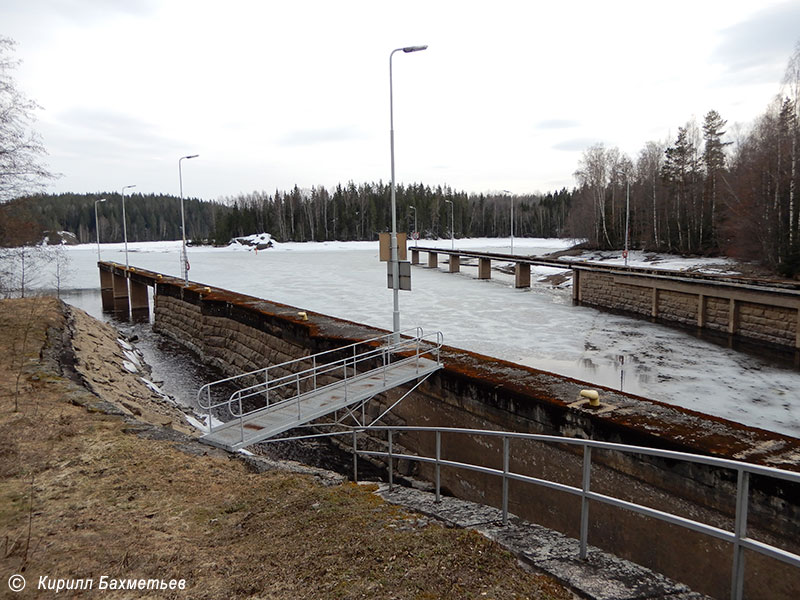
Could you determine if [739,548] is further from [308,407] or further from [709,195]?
[709,195]

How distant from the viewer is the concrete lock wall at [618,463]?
609 centimetres

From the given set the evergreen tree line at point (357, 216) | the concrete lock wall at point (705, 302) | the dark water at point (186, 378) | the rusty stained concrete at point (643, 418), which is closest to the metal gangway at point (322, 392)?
the rusty stained concrete at point (643, 418)

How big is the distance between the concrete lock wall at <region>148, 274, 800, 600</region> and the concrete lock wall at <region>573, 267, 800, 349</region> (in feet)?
53.2

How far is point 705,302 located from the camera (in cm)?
2500

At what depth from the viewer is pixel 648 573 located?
14.1 ft

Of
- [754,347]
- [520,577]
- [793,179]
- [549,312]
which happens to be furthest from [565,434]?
[793,179]

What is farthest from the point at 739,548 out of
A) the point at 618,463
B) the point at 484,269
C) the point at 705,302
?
the point at 484,269

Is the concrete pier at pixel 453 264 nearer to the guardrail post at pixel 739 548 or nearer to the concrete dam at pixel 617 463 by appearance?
the concrete dam at pixel 617 463

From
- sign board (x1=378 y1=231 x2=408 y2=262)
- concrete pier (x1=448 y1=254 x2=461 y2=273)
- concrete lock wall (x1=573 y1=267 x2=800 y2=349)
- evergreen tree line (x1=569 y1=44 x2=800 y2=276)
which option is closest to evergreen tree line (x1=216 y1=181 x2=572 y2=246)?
evergreen tree line (x1=569 y1=44 x2=800 y2=276)

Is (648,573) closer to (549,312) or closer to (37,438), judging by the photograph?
(37,438)

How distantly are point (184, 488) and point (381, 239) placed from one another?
7.10 meters

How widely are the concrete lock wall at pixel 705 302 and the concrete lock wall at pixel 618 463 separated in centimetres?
1620

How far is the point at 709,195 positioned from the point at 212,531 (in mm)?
53614

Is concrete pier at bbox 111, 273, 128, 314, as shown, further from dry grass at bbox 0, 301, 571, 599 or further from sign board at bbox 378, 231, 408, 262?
dry grass at bbox 0, 301, 571, 599
